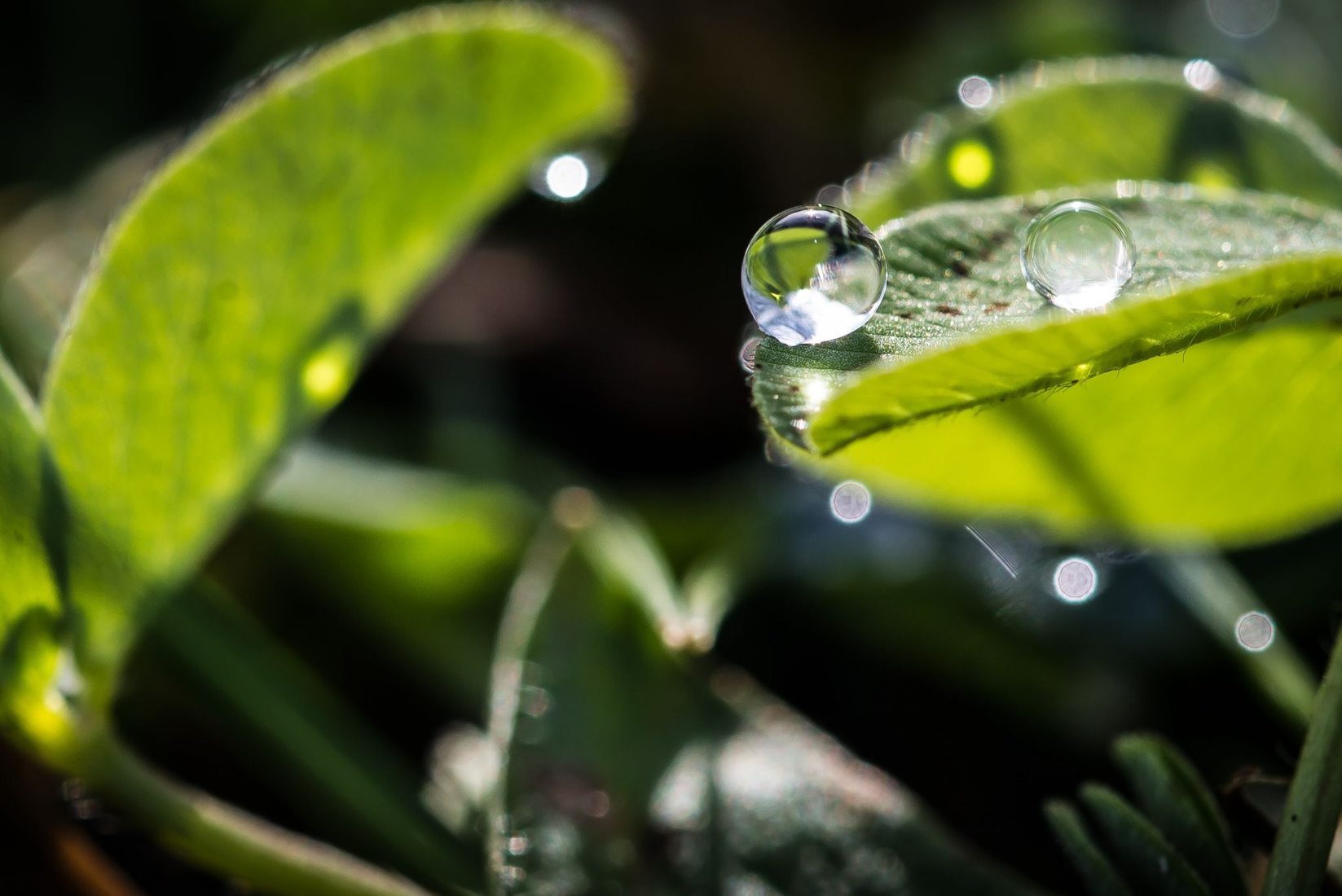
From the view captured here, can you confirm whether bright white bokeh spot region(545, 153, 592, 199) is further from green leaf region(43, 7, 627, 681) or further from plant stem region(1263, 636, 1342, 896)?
plant stem region(1263, 636, 1342, 896)

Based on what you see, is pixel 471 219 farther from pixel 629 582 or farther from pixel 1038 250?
pixel 1038 250

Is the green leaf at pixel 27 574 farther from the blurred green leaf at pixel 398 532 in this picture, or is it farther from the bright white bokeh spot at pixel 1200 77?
the bright white bokeh spot at pixel 1200 77

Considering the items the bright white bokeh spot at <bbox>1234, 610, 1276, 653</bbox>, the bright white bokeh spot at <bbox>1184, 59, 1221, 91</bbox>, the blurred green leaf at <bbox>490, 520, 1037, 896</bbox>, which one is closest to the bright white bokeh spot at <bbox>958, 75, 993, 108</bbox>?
the bright white bokeh spot at <bbox>1184, 59, 1221, 91</bbox>

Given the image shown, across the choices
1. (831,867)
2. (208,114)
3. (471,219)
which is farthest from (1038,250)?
(208,114)

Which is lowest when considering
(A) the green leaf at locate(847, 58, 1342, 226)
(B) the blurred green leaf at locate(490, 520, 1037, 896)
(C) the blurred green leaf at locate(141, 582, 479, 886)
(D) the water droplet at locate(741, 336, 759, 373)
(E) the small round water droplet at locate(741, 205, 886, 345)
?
(C) the blurred green leaf at locate(141, 582, 479, 886)

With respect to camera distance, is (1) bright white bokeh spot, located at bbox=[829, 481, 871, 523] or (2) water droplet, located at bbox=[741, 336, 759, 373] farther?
(1) bright white bokeh spot, located at bbox=[829, 481, 871, 523]

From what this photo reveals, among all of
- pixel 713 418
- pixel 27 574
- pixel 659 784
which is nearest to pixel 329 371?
pixel 27 574

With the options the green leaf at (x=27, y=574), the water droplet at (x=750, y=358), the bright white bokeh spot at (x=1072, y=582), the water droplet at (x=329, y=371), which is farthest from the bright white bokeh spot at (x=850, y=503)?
the green leaf at (x=27, y=574)
